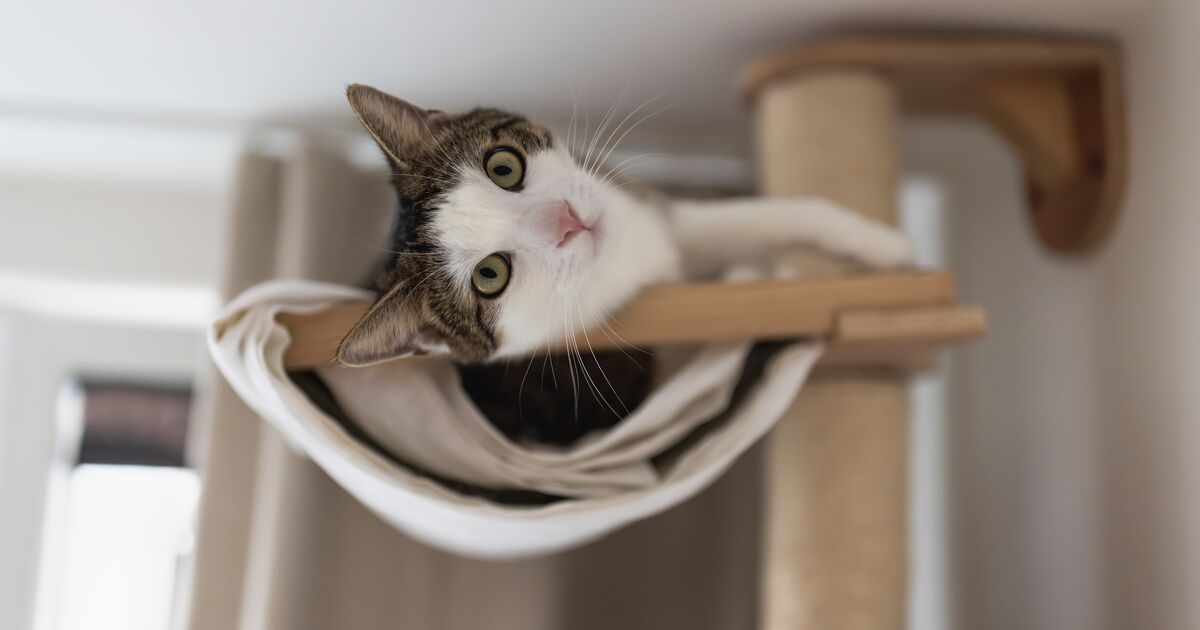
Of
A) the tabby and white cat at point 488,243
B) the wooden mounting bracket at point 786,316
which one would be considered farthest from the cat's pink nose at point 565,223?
the wooden mounting bracket at point 786,316

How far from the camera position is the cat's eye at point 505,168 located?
2.98 ft

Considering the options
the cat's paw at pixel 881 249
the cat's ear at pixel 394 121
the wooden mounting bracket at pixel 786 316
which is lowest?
the wooden mounting bracket at pixel 786 316

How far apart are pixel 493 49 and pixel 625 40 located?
0.19 metres

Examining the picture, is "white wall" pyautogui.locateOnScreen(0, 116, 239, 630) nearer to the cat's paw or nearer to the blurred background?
the blurred background

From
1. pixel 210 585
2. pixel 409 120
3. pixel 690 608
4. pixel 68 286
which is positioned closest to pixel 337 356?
pixel 409 120

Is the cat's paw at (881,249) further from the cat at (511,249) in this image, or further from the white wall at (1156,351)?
the white wall at (1156,351)

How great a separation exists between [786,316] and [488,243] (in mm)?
304

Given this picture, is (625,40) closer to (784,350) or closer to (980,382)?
(784,350)

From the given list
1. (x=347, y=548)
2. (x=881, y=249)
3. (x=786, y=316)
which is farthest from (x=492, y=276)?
(x=347, y=548)

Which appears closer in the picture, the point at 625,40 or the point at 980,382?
the point at 625,40

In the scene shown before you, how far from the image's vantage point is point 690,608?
1400 mm

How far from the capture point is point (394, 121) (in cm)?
90

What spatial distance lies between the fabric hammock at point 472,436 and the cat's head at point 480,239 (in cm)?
7

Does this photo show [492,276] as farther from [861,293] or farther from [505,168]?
[861,293]
